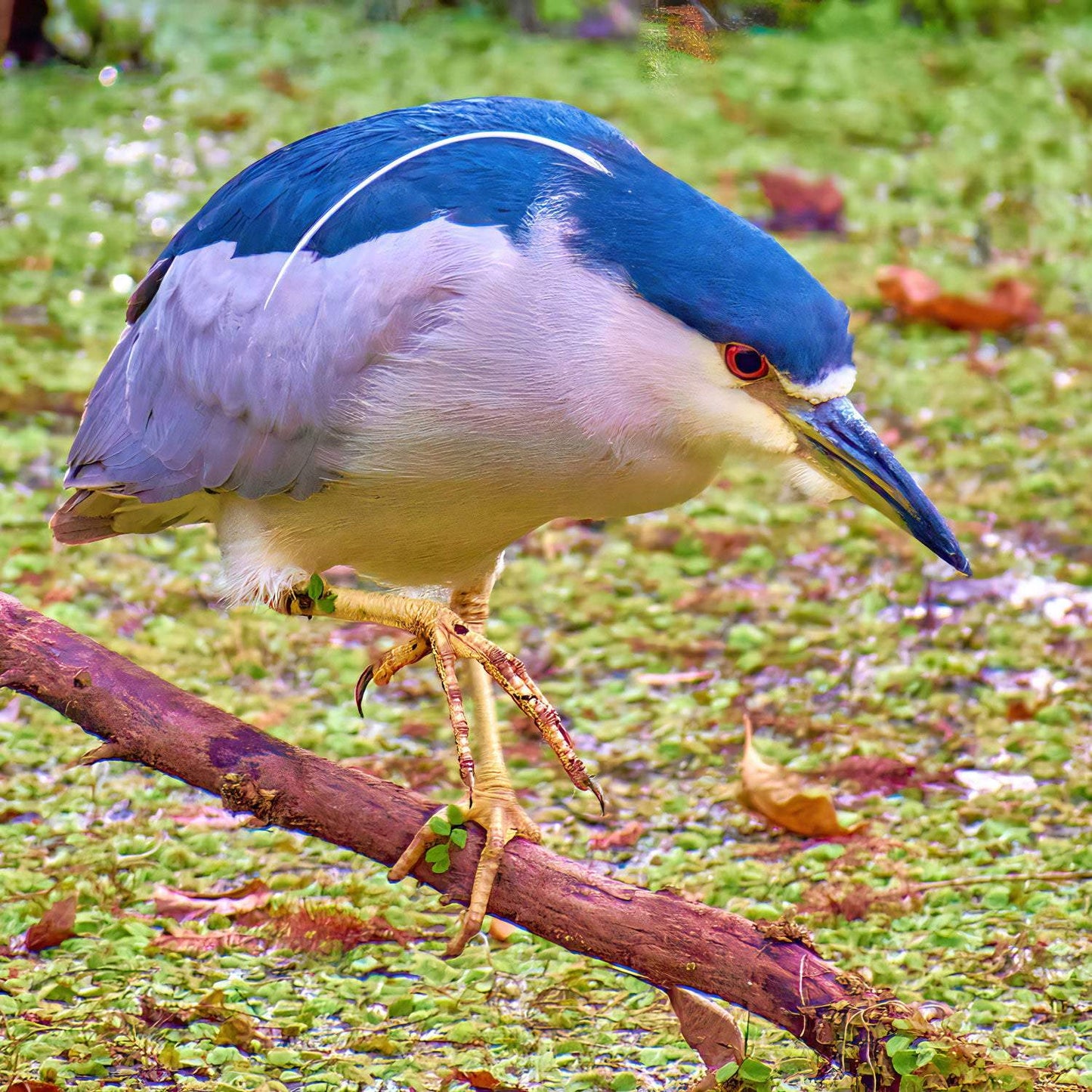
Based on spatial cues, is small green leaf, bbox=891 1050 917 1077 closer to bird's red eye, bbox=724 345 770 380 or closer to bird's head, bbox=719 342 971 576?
bird's head, bbox=719 342 971 576

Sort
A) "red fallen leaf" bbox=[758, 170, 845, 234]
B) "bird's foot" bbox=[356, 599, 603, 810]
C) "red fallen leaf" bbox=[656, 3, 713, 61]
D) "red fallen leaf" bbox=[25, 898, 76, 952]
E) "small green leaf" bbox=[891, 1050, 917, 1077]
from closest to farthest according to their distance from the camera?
"small green leaf" bbox=[891, 1050, 917, 1077]
"red fallen leaf" bbox=[656, 3, 713, 61]
"bird's foot" bbox=[356, 599, 603, 810]
"red fallen leaf" bbox=[25, 898, 76, 952]
"red fallen leaf" bbox=[758, 170, 845, 234]

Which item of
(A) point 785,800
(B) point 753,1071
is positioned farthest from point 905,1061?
(A) point 785,800

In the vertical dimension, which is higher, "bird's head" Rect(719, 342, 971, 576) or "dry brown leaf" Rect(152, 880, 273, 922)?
"bird's head" Rect(719, 342, 971, 576)

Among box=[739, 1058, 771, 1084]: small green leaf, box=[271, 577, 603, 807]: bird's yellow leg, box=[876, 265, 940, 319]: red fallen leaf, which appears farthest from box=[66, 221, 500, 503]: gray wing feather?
box=[876, 265, 940, 319]: red fallen leaf

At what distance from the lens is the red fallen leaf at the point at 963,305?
221 inches

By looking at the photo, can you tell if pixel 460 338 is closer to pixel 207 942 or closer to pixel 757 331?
pixel 757 331

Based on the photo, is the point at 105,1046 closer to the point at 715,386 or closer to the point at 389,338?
Result: the point at 389,338

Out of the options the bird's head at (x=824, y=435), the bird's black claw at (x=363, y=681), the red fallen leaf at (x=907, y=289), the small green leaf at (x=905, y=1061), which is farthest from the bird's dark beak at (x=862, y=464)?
the red fallen leaf at (x=907, y=289)

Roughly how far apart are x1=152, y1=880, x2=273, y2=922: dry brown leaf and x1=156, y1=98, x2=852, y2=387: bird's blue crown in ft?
4.02

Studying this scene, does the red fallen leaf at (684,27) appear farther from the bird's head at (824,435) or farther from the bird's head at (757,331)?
the bird's head at (824,435)

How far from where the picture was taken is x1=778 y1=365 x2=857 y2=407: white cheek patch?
217cm

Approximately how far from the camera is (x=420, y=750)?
361 cm

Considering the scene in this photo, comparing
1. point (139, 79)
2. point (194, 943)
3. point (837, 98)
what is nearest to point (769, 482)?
point (194, 943)

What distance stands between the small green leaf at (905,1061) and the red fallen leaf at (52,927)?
149 centimetres
